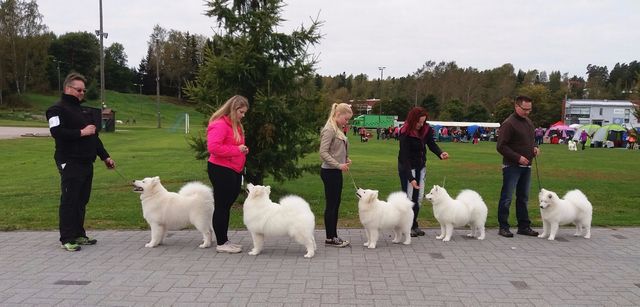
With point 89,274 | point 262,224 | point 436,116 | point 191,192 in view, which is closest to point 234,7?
point 191,192

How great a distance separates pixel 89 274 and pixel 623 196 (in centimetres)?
1255

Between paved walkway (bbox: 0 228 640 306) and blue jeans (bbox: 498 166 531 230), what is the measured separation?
0.49 meters

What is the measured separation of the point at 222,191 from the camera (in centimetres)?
623

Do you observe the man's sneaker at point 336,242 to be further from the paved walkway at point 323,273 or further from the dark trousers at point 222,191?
the dark trousers at point 222,191

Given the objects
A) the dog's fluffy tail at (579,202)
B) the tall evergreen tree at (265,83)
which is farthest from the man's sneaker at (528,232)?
the tall evergreen tree at (265,83)

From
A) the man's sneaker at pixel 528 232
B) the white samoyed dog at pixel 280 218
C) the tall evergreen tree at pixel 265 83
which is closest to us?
the white samoyed dog at pixel 280 218

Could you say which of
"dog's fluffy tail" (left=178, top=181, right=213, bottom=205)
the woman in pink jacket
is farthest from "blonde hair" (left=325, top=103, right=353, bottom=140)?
"dog's fluffy tail" (left=178, top=181, right=213, bottom=205)

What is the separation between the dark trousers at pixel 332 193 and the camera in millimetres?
6758

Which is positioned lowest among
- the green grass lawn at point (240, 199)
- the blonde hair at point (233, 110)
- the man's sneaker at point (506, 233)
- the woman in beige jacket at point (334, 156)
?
the green grass lawn at point (240, 199)

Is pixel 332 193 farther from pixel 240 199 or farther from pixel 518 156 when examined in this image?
pixel 240 199

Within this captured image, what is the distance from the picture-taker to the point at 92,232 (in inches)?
297

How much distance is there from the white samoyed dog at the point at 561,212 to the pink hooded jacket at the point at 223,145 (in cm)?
479

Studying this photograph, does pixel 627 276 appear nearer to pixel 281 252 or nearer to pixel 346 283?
pixel 346 283

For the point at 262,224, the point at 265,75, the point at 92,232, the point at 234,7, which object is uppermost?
the point at 234,7
